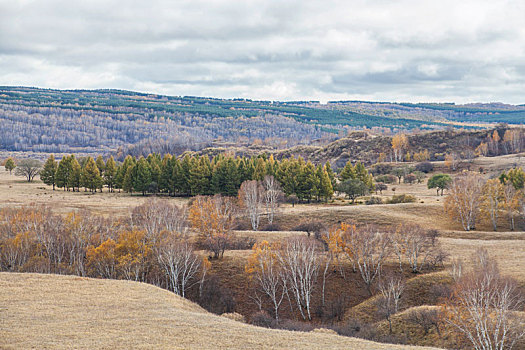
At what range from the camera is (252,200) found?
78938mm

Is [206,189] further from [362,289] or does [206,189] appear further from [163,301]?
[163,301]

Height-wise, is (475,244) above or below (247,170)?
below

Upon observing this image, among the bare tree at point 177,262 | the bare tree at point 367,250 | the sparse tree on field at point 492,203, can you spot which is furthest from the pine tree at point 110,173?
the sparse tree on field at point 492,203

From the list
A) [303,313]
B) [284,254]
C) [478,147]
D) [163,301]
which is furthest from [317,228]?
[478,147]

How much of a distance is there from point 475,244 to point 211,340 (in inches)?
1867

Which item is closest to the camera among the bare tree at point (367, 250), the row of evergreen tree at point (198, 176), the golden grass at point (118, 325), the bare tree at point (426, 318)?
the golden grass at point (118, 325)

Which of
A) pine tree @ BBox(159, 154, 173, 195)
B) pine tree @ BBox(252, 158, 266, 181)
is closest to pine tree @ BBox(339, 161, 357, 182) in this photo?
pine tree @ BBox(252, 158, 266, 181)

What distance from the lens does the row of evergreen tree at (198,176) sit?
103062 millimetres

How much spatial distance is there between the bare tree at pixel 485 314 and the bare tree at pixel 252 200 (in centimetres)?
4760

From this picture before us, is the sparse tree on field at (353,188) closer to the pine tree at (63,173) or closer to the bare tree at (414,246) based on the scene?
the bare tree at (414,246)

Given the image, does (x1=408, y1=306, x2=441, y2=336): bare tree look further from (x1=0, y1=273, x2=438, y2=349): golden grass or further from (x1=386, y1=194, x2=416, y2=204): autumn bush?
(x1=386, y1=194, x2=416, y2=204): autumn bush

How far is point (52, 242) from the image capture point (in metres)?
53.8

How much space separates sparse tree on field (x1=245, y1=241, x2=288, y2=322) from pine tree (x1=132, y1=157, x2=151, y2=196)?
6666 cm

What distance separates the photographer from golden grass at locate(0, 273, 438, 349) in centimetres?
2188
